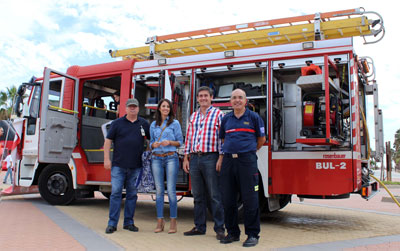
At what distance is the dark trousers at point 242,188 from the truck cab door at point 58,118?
4.04m

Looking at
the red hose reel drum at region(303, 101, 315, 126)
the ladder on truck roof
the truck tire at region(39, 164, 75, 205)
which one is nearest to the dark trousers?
the red hose reel drum at region(303, 101, 315, 126)

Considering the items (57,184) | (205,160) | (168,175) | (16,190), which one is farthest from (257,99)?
(16,190)

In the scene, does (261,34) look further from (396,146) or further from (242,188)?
(396,146)

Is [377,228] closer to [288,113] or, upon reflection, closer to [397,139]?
[288,113]

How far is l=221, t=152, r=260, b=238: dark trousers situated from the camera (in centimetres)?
433

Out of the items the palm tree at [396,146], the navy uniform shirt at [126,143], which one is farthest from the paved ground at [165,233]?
the palm tree at [396,146]

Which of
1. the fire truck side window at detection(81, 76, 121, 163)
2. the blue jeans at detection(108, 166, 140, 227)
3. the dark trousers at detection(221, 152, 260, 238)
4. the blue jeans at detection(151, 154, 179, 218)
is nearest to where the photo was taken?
the dark trousers at detection(221, 152, 260, 238)

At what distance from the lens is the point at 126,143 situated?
17.1 ft

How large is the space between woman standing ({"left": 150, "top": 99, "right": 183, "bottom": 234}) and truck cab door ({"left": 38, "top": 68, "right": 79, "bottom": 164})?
277 cm

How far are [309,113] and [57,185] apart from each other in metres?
5.50

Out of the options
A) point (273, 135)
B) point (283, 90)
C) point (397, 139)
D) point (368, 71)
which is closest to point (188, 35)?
point (283, 90)

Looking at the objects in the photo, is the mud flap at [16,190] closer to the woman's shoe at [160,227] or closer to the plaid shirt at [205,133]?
the woman's shoe at [160,227]

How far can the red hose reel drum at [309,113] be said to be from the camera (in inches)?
205

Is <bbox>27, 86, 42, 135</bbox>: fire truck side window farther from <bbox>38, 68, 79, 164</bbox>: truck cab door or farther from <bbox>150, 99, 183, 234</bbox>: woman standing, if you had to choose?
<bbox>150, 99, 183, 234</bbox>: woman standing
